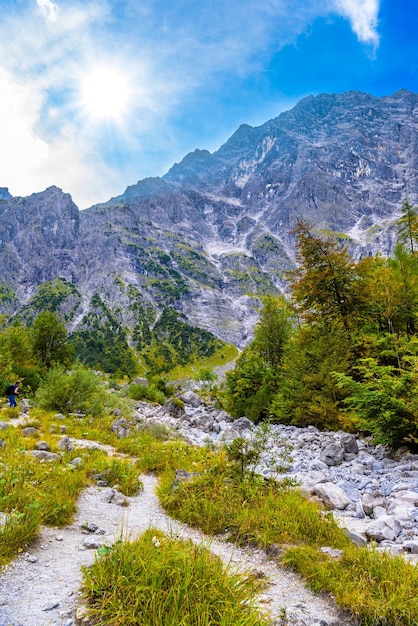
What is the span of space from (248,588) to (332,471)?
7.04m

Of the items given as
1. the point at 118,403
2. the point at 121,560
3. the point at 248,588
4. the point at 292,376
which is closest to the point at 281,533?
the point at 248,588

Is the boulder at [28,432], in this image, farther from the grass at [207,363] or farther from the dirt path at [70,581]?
the grass at [207,363]

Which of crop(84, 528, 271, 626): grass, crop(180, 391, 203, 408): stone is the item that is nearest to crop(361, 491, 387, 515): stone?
crop(84, 528, 271, 626): grass

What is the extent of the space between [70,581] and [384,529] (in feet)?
14.7

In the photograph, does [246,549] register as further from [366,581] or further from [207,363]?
[207,363]

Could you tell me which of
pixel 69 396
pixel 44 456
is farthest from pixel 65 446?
pixel 69 396

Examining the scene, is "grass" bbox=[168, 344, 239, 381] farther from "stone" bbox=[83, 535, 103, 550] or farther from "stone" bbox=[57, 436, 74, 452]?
"stone" bbox=[83, 535, 103, 550]

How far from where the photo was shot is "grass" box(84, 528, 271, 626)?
2.68 meters

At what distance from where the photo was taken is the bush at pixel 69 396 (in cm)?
1764

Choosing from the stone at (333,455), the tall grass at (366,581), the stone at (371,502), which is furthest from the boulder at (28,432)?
the stone at (371,502)

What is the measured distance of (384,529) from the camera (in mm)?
5047

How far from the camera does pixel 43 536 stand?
4461 millimetres

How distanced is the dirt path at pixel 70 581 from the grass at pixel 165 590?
0.23 metres

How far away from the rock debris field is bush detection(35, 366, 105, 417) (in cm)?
1045
